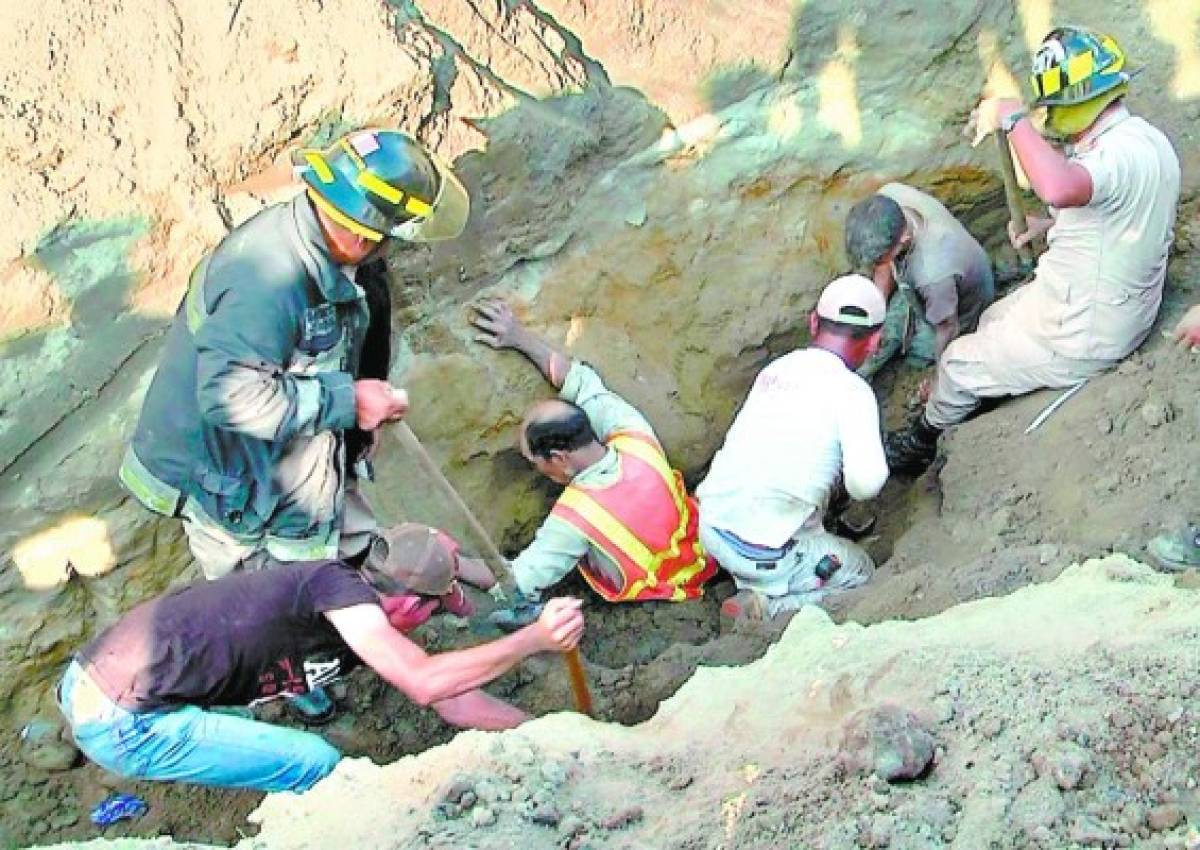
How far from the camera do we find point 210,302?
3.34m

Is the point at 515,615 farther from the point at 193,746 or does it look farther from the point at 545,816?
the point at 545,816

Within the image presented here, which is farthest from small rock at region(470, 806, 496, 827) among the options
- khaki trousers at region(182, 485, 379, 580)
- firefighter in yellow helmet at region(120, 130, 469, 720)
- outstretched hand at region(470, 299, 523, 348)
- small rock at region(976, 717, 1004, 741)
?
outstretched hand at region(470, 299, 523, 348)

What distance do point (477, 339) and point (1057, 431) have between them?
191 cm

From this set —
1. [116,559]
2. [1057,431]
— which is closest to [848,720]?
[1057,431]

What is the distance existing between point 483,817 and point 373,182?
62.2 inches

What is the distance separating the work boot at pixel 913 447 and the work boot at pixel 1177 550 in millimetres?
1381

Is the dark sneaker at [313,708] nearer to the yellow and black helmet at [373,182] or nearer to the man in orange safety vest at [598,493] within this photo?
the man in orange safety vest at [598,493]

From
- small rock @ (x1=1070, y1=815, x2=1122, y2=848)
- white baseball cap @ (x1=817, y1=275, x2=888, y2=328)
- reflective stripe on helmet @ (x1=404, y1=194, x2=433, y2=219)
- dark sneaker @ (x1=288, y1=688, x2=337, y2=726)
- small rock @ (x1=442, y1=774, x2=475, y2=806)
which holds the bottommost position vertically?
dark sneaker @ (x1=288, y1=688, x2=337, y2=726)

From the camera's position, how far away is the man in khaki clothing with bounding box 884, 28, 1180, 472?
4004 millimetres

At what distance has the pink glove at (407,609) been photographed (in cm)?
361

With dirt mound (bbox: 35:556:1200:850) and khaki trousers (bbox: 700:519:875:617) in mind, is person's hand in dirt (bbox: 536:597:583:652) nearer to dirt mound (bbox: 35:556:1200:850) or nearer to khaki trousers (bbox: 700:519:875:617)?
dirt mound (bbox: 35:556:1200:850)

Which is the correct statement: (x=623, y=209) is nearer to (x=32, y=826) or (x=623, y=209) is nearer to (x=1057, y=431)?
(x=1057, y=431)

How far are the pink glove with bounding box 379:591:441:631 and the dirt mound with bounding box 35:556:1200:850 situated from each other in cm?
85

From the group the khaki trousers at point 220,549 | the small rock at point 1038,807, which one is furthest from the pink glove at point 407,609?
the small rock at point 1038,807
